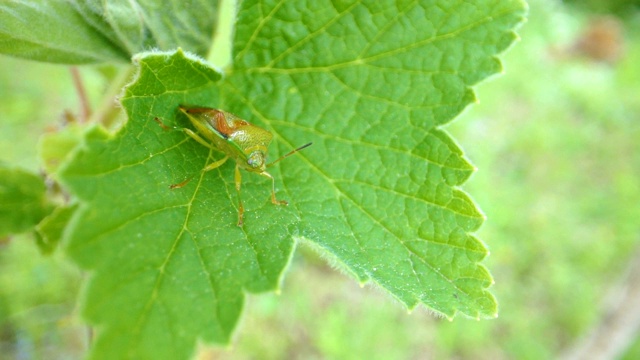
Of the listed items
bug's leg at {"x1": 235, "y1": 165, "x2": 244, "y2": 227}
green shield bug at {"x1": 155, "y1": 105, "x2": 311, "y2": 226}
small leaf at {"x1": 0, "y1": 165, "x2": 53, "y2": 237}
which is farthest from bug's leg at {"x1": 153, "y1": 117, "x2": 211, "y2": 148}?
small leaf at {"x1": 0, "y1": 165, "x2": 53, "y2": 237}

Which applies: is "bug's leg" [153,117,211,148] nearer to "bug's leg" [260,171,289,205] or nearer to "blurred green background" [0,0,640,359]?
"bug's leg" [260,171,289,205]

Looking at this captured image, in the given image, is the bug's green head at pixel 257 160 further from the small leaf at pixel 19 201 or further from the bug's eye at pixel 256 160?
the small leaf at pixel 19 201

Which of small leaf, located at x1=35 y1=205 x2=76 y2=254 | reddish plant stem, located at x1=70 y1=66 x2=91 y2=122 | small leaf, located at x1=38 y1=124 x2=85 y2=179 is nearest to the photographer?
small leaf, located at x1=35 y1=205 x2=76 y2=254

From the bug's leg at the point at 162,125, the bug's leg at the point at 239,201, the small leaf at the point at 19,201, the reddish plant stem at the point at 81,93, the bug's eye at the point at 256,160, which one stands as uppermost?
the bug's eye at the point at 256,160

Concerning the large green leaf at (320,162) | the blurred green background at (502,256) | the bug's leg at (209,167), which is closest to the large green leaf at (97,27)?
the large green leaf at (320,162)

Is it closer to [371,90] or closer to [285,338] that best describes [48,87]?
[285,338]

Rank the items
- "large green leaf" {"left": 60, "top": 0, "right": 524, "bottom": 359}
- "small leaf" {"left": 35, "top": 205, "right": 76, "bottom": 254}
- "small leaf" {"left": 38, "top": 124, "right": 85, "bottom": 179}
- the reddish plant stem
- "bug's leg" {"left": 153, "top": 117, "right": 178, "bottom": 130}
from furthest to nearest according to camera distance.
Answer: the reddish plant stem → "small leaf" {"left": 38, "top": 124, "right": 85, "bottom": 179} → "small leaf" {"left": 35, "top": 205, "right": 76, "bottom": 254} → "bug's leg" {"left": 153, "top": 117, "right": 178, "bottom": 130} → "large green leaf" {"left": 60, "top": 0, "right": 524, "bottom": 359}

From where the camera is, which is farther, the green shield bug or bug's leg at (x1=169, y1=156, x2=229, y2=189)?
the green shield bug
